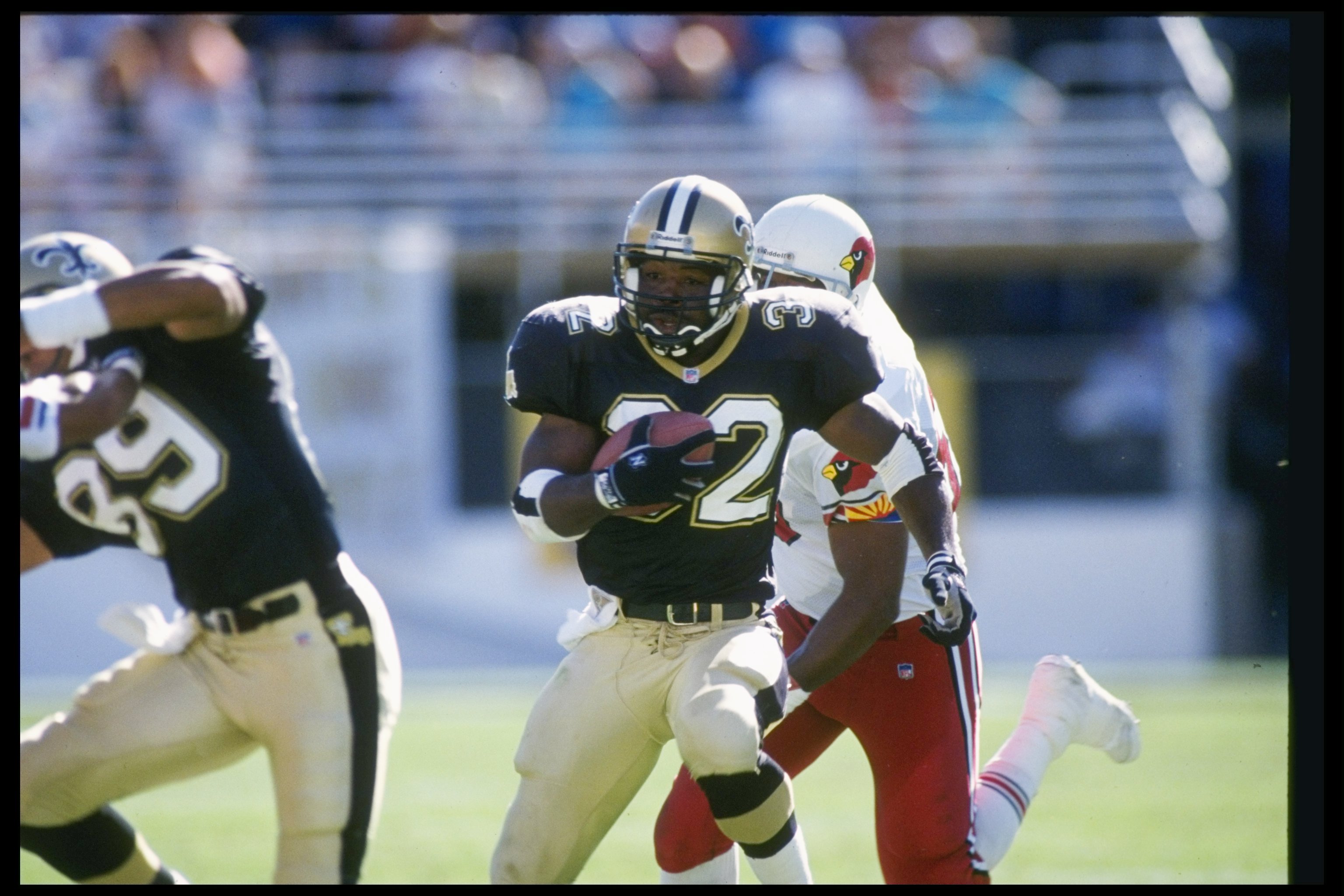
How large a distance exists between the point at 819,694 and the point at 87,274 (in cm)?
197

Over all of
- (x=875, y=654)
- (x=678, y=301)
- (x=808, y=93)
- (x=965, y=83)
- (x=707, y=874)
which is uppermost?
(x=965, y=83)

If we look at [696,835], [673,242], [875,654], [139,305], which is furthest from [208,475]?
[875,654]

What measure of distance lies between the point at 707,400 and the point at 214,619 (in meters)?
1.20

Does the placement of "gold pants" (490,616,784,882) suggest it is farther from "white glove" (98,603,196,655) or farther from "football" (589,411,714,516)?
"white glove" (98,603,196,655)

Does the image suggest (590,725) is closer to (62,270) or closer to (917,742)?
(917,742)

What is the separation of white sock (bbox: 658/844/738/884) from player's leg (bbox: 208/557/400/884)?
28.3 inches

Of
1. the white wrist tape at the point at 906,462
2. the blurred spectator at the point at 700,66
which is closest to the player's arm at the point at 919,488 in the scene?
the white wrist tape at the point at 906,462

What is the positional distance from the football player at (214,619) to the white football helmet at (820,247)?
1261mm

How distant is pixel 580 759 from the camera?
3.67m

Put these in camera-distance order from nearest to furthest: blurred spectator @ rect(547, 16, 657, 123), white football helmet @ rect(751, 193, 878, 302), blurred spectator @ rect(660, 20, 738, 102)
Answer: white football helmet @ rect(751, 193, 878, 302)
blurred spectator @ rect(547, 16, 657, 123)
blurred spectator @ rect(660, 20, 738, 102)

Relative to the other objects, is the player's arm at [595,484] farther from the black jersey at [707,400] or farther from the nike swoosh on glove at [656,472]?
the black jersey at [707,400]

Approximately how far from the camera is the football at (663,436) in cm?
354

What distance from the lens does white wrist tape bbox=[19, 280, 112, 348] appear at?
355 cm

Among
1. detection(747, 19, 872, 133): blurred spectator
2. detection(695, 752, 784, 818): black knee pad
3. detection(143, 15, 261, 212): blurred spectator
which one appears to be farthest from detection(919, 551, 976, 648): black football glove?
detection(143, 15, 261, 212): blurred spectator
